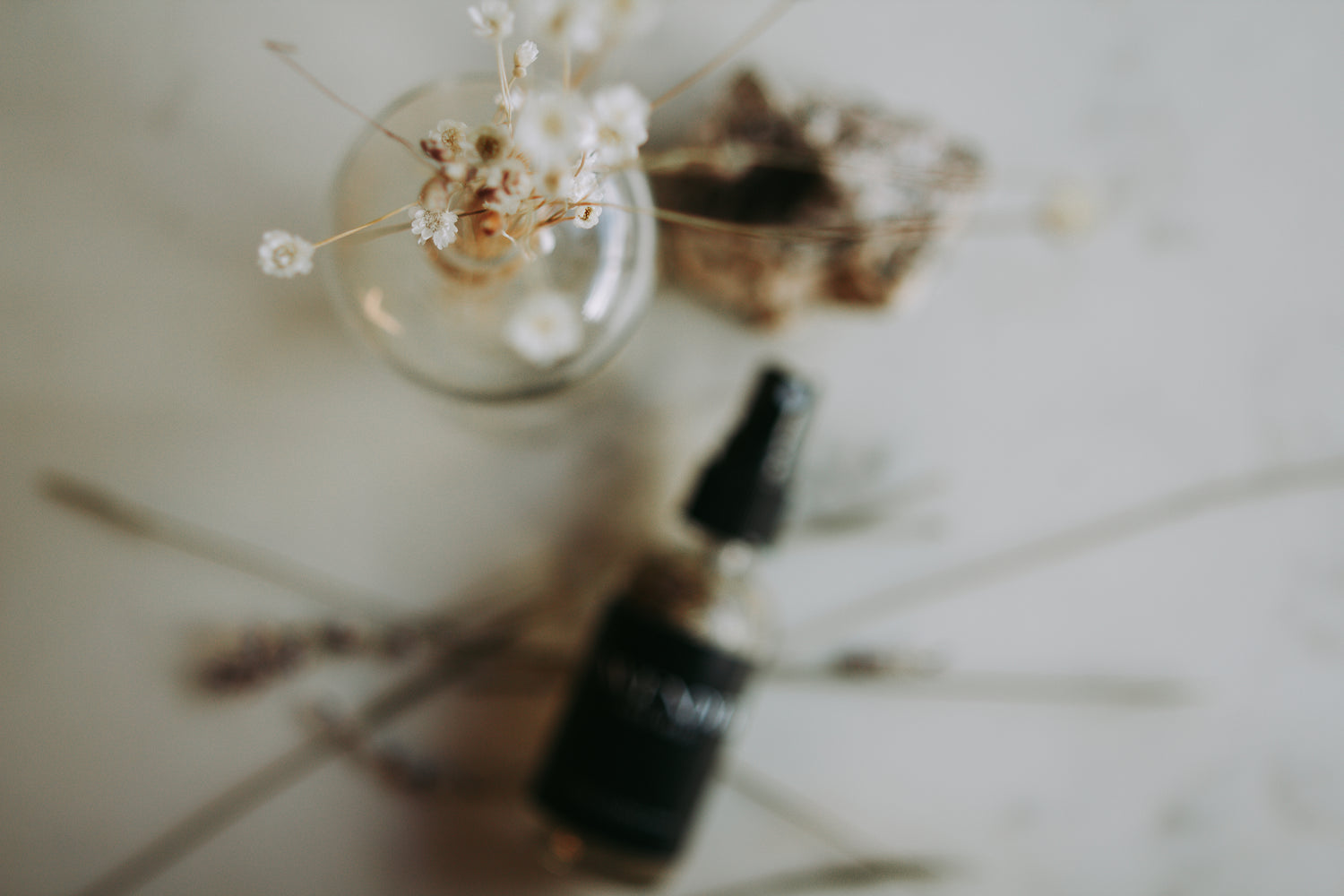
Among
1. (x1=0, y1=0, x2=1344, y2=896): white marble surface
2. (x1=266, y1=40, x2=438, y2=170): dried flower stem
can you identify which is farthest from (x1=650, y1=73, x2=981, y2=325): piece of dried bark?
(x1=266, y1=40, x2=438, y2=170): dried flower stem

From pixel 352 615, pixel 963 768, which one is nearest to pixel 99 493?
pixel 352 615

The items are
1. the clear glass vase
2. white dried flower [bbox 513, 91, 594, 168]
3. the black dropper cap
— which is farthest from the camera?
the black dropper cap

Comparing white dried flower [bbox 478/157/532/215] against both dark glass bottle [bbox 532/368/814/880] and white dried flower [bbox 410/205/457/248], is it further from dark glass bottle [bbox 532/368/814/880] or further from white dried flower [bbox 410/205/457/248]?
dark glass bottle [bbox 532/368/814/880]

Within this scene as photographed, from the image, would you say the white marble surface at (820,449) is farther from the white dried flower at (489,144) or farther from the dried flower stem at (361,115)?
the white dried flower at (489,144)

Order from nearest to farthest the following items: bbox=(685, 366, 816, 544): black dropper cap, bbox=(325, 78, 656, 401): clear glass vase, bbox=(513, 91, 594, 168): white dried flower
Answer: bbox=(513, 91, 594, 168): white dried flower → bbox=(325, 78, 656, 401): clear glass vase → bbox=(685, 366, 816, 544): black dropper cap

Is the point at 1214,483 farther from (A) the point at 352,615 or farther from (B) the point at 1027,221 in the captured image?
(A) the point at 352,615

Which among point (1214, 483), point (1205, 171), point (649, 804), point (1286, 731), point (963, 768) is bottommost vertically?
point (649, 804)

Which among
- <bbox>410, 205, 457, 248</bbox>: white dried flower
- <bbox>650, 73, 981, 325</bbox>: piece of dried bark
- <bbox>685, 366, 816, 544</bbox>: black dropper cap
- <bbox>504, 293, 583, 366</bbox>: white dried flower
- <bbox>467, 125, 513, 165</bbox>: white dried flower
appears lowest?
<bbox>504, 293, 583, 366</bbox>: white dried flower

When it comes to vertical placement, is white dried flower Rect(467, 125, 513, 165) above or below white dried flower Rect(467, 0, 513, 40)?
below

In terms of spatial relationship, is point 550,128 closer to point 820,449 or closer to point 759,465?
point 759,465
